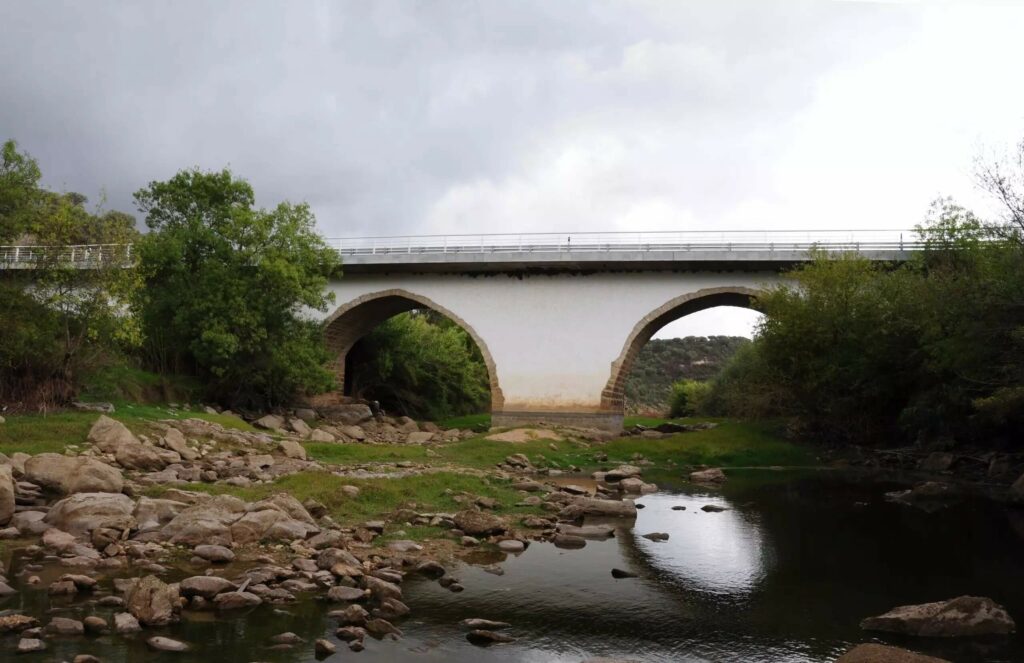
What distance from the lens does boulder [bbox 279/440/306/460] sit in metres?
17.4

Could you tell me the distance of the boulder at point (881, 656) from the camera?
239 inches

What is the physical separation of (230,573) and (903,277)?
2044 cm

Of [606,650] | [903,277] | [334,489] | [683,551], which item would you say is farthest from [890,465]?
[606,650]

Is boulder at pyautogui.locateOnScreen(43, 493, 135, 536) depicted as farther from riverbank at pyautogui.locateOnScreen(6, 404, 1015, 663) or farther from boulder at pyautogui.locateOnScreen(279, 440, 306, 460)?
boulder at pyautogui.locateOnScreen(279, 440, 306, 460)

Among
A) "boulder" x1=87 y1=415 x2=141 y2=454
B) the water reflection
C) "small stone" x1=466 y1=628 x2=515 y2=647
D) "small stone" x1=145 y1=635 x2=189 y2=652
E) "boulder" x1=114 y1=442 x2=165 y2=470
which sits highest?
"boulder" x1=87 y1=415 x2=141 y2=454

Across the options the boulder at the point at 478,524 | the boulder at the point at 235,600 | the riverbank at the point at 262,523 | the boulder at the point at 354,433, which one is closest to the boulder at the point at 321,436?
the boulder at the point at 354,433

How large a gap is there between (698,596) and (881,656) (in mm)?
2808

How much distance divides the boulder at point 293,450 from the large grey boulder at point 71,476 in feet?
18.1

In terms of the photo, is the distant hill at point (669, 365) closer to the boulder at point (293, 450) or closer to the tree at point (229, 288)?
the tree at point (229, 288)

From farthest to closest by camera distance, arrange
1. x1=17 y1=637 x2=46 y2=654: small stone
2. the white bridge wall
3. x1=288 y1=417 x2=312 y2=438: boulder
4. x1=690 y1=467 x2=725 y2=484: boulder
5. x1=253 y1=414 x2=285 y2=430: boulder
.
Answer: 1. the white bridge wall
2. x1=288 y1=417 x2=312 y2=438: boulder
3. x1=253 y1=414 x2=285 y2=430: boulder
4. x1=690 y1=467 x2=725 y2=484: boulder
5. x1=17 y1=637 x2=46 y2=654: small stone

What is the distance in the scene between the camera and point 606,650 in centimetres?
696

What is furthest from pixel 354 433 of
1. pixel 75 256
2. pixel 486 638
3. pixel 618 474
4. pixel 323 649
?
pixel 323 649

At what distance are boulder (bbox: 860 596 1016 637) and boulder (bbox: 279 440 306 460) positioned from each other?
1279 cm

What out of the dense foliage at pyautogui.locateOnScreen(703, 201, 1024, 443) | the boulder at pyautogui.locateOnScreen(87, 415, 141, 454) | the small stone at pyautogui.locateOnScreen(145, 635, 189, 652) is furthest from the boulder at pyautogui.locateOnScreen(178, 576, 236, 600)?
the dense foliage at pyautogui.locateOnScreen(703, 201, 1024, 443)
